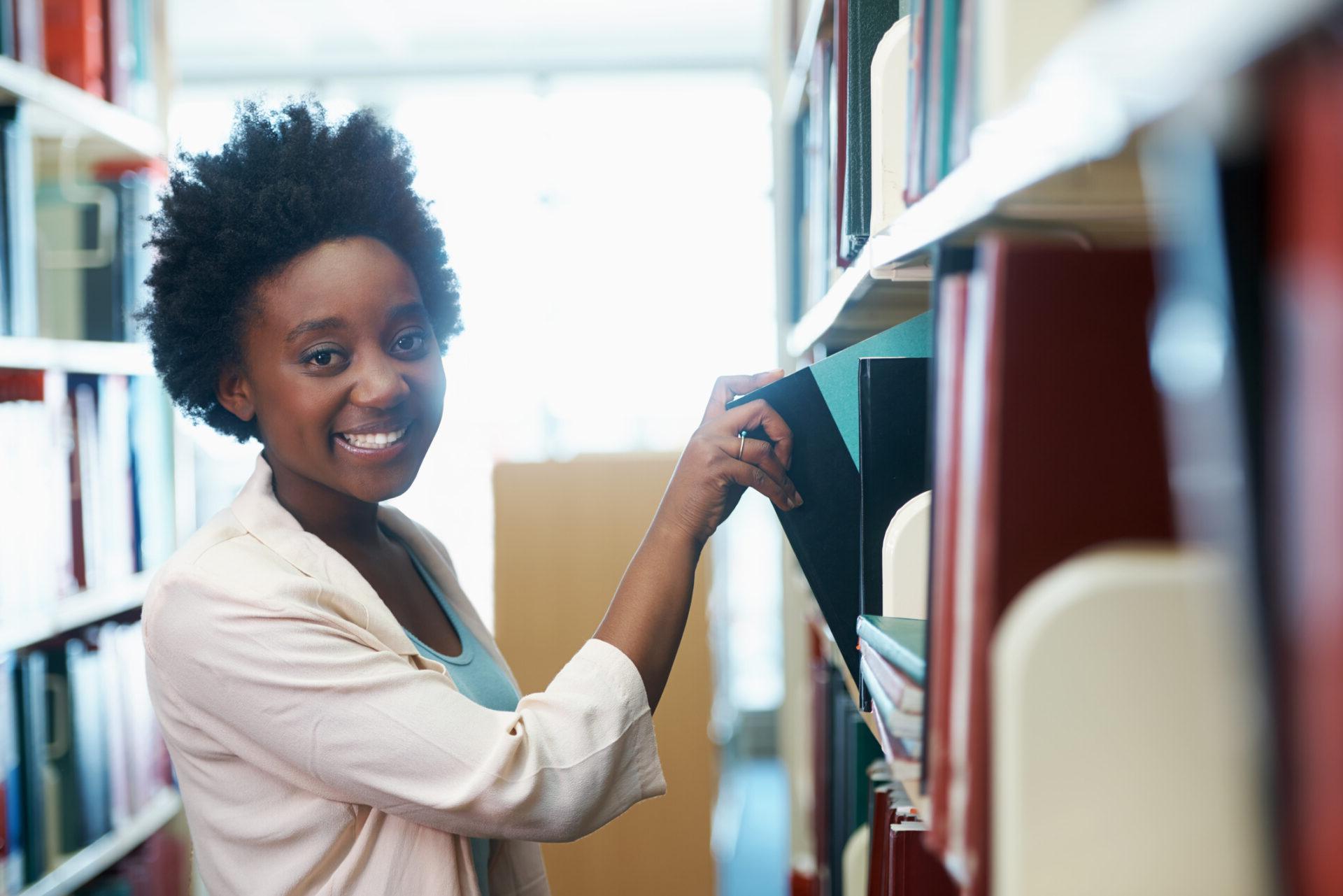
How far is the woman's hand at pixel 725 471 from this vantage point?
96 cm

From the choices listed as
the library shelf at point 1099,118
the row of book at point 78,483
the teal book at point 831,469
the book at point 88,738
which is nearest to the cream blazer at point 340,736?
the teal book at point 831,469

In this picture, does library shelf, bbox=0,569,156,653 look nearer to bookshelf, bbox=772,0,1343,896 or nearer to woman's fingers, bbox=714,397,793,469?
woman's fingers, bbox=714,397,793,469

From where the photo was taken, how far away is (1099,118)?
14.3 inches

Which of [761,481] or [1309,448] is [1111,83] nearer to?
[1309,448]

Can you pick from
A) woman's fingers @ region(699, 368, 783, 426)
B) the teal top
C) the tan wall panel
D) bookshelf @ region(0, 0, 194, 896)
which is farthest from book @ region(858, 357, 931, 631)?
bookshelf @ region(0, 0, 194, 896)

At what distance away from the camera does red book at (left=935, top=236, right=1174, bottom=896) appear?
427mm

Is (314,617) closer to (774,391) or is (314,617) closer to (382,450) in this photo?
(382,450)

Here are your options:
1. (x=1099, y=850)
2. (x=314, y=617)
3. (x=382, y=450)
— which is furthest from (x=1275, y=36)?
(x=382, y=450)

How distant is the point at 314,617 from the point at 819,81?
1011mm

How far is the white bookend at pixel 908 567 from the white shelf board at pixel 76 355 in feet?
4.10

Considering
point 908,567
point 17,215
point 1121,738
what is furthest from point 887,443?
point 17,215

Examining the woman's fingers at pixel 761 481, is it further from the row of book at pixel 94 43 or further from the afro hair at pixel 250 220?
the row of book at pixel 94 43

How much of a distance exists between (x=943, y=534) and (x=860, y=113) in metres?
0.62

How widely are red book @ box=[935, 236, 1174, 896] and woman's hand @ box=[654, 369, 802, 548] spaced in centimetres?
51
